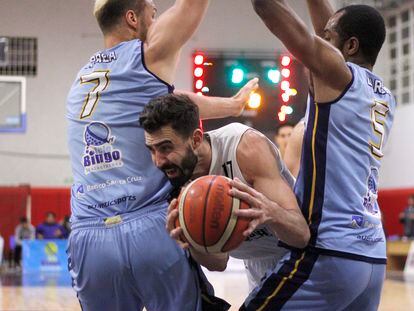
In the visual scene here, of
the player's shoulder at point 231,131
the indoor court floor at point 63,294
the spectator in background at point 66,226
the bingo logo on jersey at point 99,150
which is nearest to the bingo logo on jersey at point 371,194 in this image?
the player's shoulder at point 231,131

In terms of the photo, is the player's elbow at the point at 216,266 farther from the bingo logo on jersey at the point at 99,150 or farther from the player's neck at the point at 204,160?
the bingo logo on jersey at the point at 99,150

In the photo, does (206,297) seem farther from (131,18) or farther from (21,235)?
(21,235)

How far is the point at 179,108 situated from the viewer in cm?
335

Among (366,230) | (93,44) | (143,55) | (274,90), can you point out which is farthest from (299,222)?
(93,44)

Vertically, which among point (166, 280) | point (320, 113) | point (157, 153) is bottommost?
point (166, 280)

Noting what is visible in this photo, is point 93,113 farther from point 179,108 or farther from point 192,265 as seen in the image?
point 192,265

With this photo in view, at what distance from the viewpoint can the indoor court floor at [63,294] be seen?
28.8 ft

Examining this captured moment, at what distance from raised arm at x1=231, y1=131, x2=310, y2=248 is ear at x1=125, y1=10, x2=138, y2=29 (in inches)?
31.3

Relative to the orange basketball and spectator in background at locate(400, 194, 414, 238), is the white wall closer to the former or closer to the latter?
spectator in background at locate(400, 194, 414, 238)

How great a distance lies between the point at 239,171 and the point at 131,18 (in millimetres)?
947

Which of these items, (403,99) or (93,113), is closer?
(93,113)

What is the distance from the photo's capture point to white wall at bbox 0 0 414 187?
20172 millimetres

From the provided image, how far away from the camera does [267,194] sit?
327 centimetres

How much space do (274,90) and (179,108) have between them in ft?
37.0
